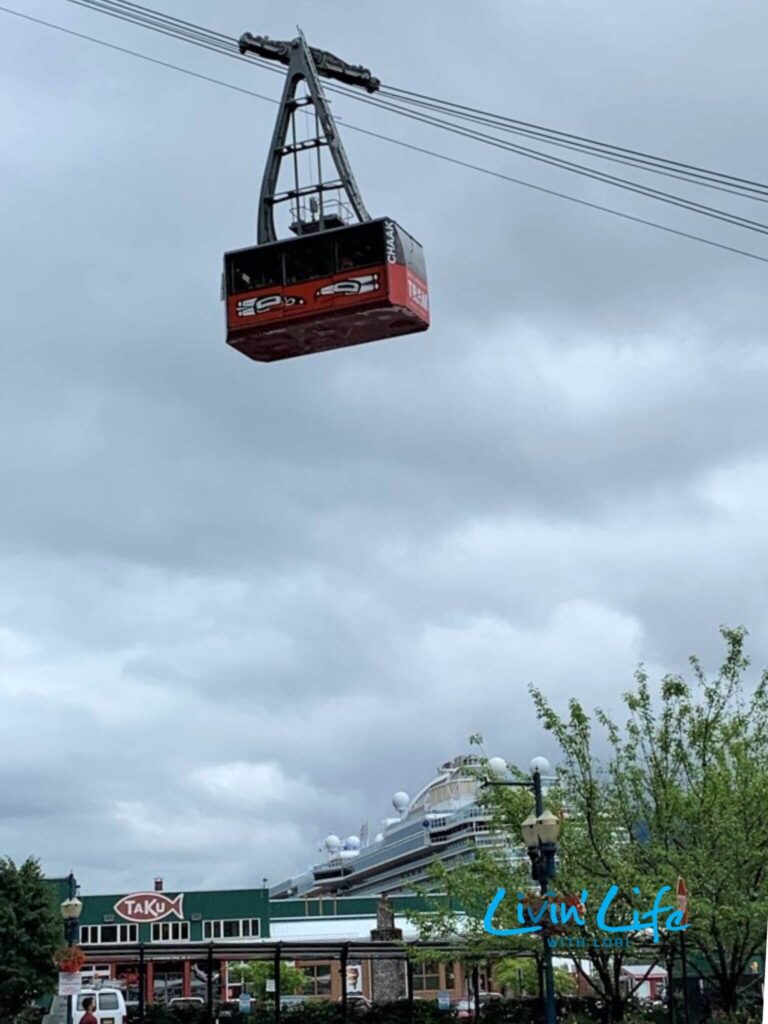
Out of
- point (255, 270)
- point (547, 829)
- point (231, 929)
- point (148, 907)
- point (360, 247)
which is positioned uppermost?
point (255, 270)

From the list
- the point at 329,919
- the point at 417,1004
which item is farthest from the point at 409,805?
the point at 417,1004

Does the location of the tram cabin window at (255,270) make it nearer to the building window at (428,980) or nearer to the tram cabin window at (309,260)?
the tram cabin window at (309,260)

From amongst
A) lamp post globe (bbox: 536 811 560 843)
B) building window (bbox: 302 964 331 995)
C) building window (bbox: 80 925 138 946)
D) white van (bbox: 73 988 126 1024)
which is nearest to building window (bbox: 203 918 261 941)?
building window (bbox: 80 925 138 946)

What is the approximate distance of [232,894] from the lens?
87.6 m

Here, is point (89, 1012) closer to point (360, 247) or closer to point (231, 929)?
point (360, 247)

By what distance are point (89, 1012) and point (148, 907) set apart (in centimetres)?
4489

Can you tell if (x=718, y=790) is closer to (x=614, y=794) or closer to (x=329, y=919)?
(x=614, y=794)

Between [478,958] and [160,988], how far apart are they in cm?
6052

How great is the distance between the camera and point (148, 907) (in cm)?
8250

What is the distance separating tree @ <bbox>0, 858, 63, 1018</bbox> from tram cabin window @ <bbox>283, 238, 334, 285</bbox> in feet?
71.9

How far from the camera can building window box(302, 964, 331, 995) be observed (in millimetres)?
91562

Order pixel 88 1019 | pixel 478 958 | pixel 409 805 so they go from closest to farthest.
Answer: pixel 478 958 < pixel 88 1019 < pixel 409 805

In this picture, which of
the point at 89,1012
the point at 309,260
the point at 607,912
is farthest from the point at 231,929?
the point at 309,260

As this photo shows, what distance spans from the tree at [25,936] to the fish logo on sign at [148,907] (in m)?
36.9
